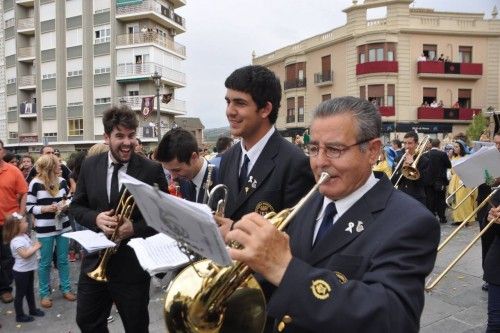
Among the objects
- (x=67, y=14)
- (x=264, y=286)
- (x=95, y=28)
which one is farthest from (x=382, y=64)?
(x=264, y=286)

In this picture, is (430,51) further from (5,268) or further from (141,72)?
(5,268)

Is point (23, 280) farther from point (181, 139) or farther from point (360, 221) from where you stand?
point (360, 221)

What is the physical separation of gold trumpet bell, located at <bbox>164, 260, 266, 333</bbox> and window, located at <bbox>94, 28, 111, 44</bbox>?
123 feet

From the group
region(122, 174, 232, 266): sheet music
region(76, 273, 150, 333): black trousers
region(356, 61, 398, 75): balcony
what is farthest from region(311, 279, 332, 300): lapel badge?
region(356, 61, 398, 75): balcony

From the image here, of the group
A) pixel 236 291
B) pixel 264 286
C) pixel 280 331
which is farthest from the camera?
pixel 264 286

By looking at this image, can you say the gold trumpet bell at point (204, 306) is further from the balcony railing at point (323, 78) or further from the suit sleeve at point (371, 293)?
the balcony railing at point (323, 78)

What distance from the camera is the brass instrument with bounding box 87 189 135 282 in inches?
Result: 131

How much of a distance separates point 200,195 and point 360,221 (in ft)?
7.87

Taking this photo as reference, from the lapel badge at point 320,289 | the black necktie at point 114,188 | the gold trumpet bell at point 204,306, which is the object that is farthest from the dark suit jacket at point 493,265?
the black necktie at point 114,188

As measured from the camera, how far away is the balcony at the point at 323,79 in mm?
37469

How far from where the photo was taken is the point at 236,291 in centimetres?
194

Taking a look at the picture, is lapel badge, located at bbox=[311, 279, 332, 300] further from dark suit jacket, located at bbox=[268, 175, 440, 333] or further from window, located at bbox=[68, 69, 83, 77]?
window, located at bbox=[68, 69, 83, 77]

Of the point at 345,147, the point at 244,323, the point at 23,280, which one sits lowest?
the point at 23,280

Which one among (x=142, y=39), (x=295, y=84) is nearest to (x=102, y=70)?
(x=142, y=39)
